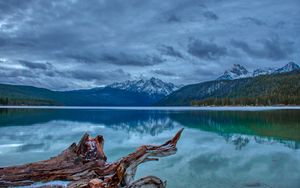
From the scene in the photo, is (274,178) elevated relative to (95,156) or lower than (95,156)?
lower

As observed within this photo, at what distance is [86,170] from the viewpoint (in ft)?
28.8

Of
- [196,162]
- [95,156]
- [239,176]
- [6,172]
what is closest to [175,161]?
[196,162]

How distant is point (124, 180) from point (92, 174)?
3.05ft

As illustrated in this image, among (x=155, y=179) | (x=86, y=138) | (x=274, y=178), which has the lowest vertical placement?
(x=274, y=178)

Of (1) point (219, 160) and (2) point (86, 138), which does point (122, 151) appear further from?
(2) point (86, 138)

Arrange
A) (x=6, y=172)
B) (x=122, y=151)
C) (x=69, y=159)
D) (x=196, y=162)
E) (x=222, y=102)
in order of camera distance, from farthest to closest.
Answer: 1. (x=222, y=102)
2. (x=122, y=151)
3. (x=196, y=162)
4. (x=69, y=159)
5. (x=6, y=172)

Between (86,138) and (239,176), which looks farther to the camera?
(239,176)

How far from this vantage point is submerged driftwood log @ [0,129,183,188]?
27.0ft

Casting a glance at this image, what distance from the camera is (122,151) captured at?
24594 mm

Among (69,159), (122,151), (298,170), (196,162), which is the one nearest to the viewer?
(69,159)

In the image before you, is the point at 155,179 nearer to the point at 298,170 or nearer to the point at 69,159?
the point at 69,159

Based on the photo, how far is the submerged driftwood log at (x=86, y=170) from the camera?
324 inches

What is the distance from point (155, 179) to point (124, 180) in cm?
84

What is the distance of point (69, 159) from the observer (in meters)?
8.92
